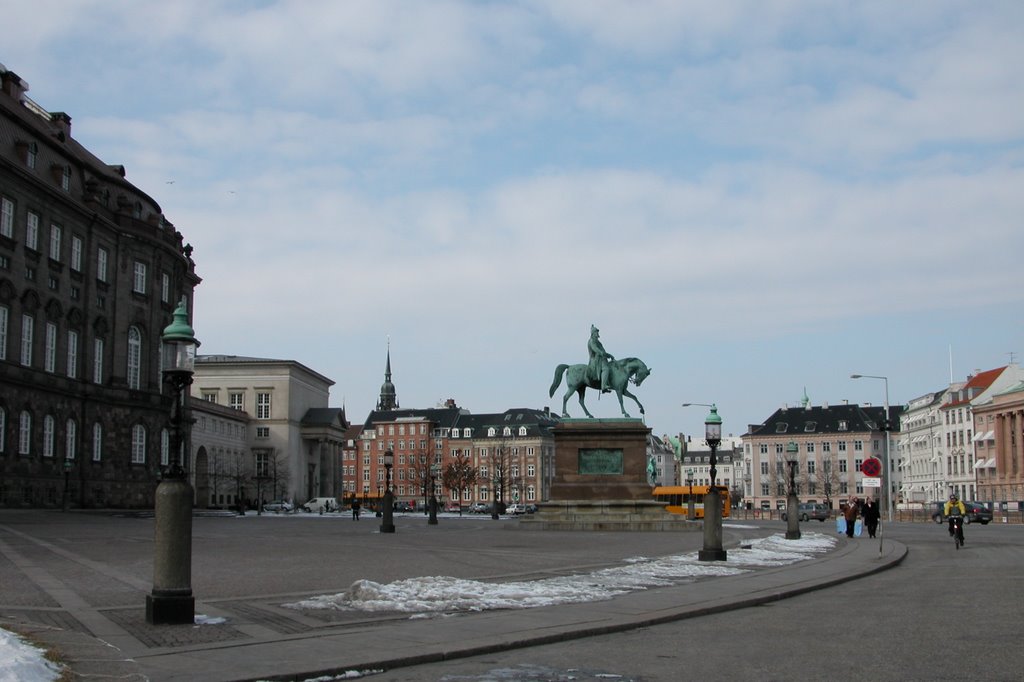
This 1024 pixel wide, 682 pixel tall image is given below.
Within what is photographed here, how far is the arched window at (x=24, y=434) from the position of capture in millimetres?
66812

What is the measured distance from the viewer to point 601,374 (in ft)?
179

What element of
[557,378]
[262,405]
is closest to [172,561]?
[557,378]

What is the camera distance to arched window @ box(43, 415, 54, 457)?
231ft

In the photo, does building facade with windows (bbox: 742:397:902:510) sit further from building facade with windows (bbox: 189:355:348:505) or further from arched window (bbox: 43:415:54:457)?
arched window (bbox: 43:415:54:457)

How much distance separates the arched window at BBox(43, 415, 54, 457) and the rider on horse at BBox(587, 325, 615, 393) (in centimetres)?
3708

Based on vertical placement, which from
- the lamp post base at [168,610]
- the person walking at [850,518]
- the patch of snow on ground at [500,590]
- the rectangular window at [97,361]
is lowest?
the person walking at [850,518]

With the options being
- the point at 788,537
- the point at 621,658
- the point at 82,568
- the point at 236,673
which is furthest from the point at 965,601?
the point at 788,537

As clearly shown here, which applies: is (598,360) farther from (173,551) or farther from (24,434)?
(173,551)

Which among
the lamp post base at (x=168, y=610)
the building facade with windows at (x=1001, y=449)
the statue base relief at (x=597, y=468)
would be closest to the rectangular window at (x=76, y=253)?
the statue base relief at (x=597, y=468)

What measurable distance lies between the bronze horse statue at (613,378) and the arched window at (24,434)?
111ft

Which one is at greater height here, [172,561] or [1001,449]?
[1001,449]

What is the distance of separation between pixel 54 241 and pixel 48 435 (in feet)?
41.6

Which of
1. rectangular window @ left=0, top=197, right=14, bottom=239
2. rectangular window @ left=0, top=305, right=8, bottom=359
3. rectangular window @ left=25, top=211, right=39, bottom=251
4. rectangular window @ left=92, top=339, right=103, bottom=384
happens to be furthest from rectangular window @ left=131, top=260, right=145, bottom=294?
rectangular window @ left=0, top=305, right=8, bottom=359

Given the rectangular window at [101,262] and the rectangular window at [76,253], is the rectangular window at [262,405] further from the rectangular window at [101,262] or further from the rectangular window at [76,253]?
the rectangular window at [76,253]
